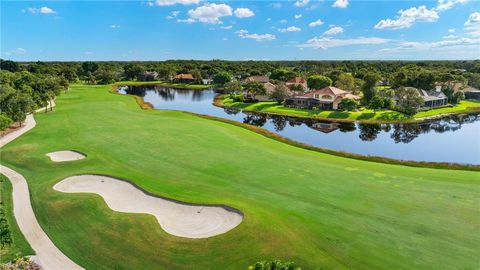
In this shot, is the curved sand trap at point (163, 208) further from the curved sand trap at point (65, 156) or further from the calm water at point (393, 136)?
the calm water at point (393, 136)

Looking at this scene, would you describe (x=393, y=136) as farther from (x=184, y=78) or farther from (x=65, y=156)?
(x=184, y=78)

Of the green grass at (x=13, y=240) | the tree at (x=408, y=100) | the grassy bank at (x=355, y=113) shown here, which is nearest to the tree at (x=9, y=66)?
the grassy bank at (x=355, y=113)

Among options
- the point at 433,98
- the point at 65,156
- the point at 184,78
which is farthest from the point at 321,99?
the point at 184,78

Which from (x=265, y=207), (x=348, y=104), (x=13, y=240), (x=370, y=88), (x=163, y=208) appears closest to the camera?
(x=13, y=240)

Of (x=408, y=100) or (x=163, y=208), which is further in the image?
(x=408, y=100)

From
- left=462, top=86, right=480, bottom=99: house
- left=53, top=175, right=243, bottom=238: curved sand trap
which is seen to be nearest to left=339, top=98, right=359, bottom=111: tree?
left=462, top=86, right=480, bottom=99: house

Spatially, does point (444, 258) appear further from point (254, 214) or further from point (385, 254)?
point (254, 214)
